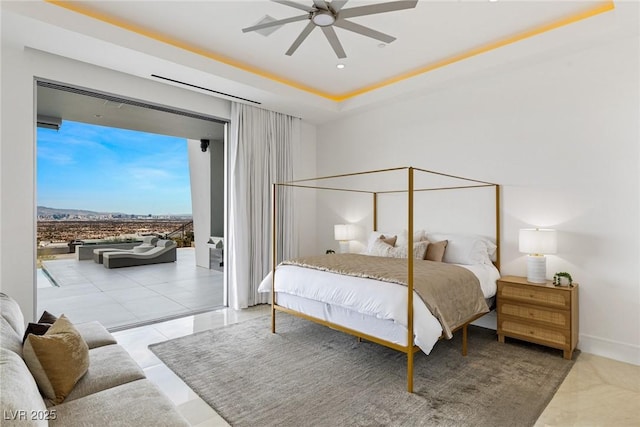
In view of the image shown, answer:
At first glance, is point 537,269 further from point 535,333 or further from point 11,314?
point 11,314

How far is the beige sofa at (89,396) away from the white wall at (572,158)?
3697 mm

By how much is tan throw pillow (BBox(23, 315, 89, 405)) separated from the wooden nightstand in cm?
356

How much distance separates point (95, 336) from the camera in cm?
233

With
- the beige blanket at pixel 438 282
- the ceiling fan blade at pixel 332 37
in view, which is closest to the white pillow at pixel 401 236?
the beige blanket at pixel 438 282

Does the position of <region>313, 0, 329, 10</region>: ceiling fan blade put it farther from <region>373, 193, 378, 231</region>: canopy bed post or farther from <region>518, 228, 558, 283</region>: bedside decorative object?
<region>373, 193, 378, 231</region>: canopy bed post

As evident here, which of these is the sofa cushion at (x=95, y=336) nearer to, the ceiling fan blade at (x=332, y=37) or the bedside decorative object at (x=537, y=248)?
the ceiling fan blade at (x=332, y=37)

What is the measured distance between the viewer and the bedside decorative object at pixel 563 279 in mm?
3150

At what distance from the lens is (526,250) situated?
3254mm

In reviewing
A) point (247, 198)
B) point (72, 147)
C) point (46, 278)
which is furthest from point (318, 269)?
point (72, 147)

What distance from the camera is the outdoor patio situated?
4.30 m

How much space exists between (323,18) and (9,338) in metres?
2.76

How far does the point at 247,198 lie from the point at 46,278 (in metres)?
3.89

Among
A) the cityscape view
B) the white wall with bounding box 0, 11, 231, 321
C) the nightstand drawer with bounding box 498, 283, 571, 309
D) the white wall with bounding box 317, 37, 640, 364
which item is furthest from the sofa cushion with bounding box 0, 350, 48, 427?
the cityscape view

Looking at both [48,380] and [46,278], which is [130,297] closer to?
[46,278]
